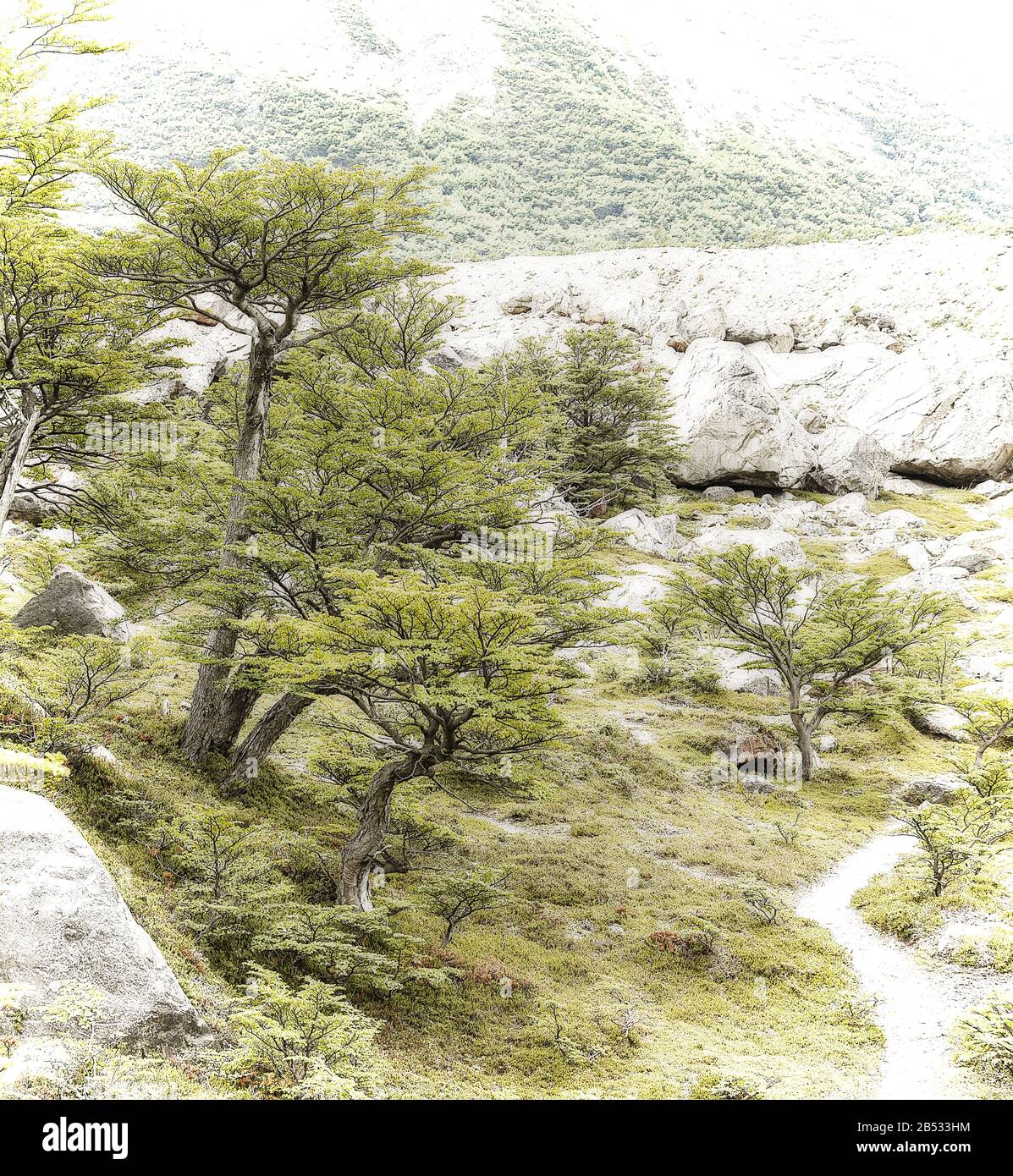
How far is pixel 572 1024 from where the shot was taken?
7.76 m

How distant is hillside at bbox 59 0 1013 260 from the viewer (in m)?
71.0

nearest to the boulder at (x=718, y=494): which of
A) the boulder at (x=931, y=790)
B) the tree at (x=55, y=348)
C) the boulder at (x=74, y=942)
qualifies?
the boulder at (x=931, y=790)

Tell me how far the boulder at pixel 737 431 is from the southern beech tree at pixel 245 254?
29.1 m

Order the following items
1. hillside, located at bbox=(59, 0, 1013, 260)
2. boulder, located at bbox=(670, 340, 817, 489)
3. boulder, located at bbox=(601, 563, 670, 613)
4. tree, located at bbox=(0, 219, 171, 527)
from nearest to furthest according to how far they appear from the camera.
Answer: tree, located at bbox=(0, 219, 171, 527)
boulder, located at bbox=(601, 563, 670, 613)
boulder, located at bbox=(670, 340, 817, 489)
hillside, located at bbox=(59, 0, 1013, 260)

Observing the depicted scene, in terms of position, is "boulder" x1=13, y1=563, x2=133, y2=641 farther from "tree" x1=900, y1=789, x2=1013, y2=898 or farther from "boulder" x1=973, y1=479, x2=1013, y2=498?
"boulder" x1=973, y1=479, x2=1013, y2=498

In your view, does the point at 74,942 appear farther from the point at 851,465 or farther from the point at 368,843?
the point at 851,465

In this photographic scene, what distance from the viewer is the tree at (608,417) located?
33.0 m

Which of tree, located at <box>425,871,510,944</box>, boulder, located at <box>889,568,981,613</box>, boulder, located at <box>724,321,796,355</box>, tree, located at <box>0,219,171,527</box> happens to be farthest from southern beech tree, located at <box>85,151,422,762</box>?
boulder, located at <box>724,321,796,355</box>

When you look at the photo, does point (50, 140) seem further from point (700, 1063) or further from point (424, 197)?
point (424, 197)

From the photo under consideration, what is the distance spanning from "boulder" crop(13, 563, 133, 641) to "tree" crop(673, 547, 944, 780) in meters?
14.5

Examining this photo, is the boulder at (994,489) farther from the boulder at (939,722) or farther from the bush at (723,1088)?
the bush at (723,1088)

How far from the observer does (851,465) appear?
132ft

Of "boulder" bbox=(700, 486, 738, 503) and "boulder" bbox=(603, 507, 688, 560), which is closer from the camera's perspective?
"boulder" bbox=(603, 507, 688, 560)

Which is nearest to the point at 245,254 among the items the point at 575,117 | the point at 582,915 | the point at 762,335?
the point at 582,915
